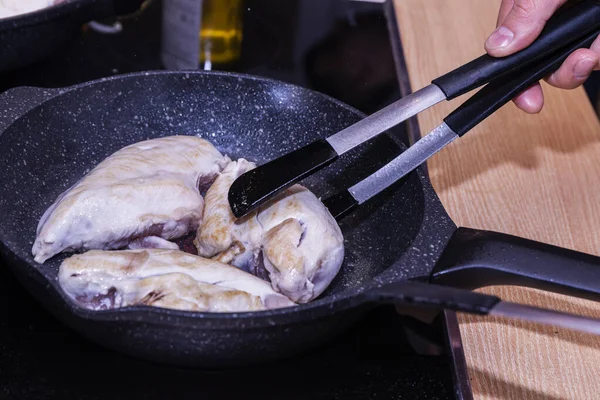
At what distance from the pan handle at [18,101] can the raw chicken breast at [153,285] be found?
0.29 metres

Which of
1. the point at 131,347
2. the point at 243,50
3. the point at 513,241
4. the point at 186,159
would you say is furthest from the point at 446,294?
the point at 243,50

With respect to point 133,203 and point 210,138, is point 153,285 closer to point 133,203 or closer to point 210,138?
point 133,203

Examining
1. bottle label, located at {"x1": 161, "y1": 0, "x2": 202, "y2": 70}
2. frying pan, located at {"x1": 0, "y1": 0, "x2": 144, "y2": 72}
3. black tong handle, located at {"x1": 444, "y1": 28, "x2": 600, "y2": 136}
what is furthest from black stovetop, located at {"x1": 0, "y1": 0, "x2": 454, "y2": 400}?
bottle label, located at {"x1": 161, "y1": 0, "x2": 202, "y2": 70}

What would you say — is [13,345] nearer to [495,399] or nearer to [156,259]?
[156,259]

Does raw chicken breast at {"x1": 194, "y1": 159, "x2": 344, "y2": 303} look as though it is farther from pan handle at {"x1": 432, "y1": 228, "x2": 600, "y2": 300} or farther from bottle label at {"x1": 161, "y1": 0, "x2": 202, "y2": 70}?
bottle label at {"x1": 161, "y1": 0, "x2": 202, "y2": 70}

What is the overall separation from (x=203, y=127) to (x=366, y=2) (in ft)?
2.49

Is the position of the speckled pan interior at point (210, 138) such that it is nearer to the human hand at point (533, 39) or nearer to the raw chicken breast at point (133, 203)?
the raw chicken breast at point (133, 203)

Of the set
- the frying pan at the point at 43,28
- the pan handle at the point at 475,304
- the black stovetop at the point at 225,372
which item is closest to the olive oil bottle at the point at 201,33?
the frying pan at the point at 43,28

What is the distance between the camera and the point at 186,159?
43.8 inches

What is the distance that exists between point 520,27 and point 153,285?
68 cm

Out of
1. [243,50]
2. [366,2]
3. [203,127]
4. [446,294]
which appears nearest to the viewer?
[446,294]

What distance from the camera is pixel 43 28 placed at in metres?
1.23

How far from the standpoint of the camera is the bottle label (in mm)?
A: 1510

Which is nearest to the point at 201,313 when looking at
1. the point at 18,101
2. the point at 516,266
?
the point at 516,266
